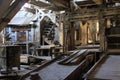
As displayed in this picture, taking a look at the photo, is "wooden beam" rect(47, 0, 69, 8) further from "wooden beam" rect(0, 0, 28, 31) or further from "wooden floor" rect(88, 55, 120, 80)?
"wooden beam" rect(0, 0, 28, 31)

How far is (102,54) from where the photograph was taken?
8.38 metres

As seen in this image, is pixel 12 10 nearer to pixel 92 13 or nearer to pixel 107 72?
pixel 107 72

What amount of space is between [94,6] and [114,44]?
1.90 m

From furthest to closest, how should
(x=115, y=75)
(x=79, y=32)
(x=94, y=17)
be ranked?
1. (x=79, y=32)
2. (x=94, y=17)
3. (x=115, y=75)

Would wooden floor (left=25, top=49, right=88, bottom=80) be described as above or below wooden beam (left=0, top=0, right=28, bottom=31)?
below

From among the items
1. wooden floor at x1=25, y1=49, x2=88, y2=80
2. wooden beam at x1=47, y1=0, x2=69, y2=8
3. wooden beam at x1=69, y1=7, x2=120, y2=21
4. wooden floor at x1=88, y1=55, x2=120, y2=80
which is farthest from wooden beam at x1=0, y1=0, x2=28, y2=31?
wooden beam at x1=69, y1=7, x2=120, y2=21

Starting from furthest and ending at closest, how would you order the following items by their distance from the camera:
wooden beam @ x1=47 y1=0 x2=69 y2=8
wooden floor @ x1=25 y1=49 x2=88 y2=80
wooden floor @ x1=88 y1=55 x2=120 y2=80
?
wooden beam @ x1=47 y1=0 x2=69 y2=8
wooden floor @ x1=25 y1=49 x2=88 y2=80
wooden floor @ x1=88 y1=55 x2=120 y2=80

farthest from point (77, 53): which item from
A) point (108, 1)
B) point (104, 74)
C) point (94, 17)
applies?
point (104, 74)

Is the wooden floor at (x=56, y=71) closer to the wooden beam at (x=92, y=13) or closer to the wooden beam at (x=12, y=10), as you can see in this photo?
the wooden beam at (x=92, y=13)

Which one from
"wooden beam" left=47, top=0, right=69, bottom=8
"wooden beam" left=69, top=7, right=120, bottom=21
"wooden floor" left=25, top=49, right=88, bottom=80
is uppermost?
"wooden beam" left=47, top=0, right=69, bottom=8

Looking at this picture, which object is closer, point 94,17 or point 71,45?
point 94,17

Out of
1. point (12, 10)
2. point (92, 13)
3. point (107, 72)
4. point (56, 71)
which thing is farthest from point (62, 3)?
point (12, 10)

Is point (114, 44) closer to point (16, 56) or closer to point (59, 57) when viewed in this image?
point (59, 57)

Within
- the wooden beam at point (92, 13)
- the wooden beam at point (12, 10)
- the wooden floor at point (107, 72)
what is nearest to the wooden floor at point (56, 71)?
the wooden floor at point (107, 72)
